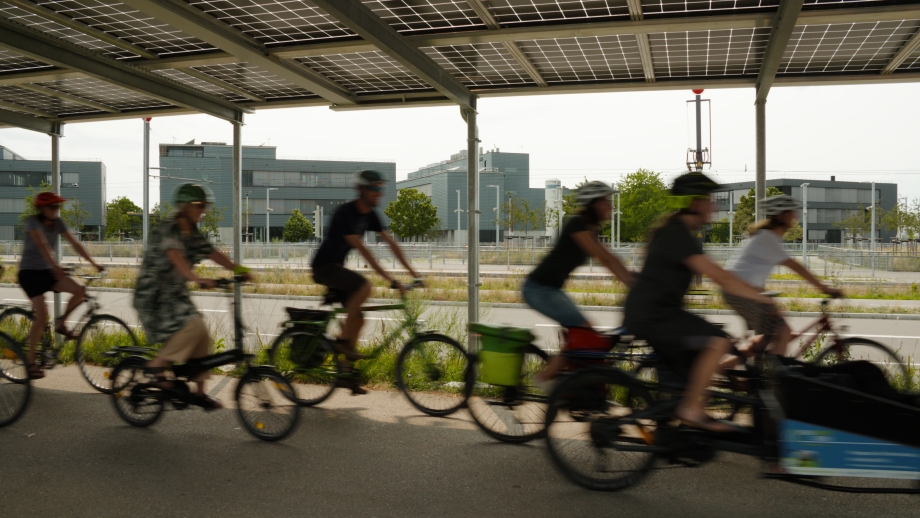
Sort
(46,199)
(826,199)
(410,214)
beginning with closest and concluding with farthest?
(46,199)
(410,214)
(826,199)

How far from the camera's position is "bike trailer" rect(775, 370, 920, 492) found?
394 centimetres

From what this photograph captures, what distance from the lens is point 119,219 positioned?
233ft

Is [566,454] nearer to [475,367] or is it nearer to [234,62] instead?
[475,367]

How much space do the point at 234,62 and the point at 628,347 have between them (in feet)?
15.9

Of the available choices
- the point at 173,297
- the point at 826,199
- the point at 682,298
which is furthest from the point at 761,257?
the point at 826,199

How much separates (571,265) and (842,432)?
2086 millimetres

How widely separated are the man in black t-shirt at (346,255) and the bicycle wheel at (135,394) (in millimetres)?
1498

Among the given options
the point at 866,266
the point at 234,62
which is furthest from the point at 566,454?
the point at 866,266

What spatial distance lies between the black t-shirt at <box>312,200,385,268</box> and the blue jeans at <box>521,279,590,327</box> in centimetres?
175

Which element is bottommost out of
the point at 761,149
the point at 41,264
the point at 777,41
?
the point at 41,264

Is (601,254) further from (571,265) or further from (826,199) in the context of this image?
(826,199)

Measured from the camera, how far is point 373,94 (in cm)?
882

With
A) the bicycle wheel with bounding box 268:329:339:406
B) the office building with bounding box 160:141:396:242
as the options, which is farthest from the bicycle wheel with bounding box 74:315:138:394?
the office building with bounding box 160:141:396:242

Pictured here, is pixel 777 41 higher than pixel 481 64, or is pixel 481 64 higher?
pixel 481 64
